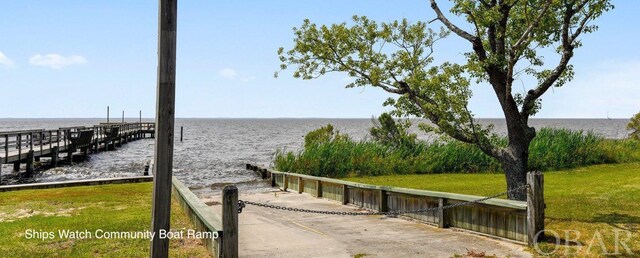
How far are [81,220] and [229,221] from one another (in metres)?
5.66

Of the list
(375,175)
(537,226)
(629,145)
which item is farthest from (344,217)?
(629,145)

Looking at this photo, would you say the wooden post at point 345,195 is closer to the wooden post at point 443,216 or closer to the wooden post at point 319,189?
the wooden post at point 319,189

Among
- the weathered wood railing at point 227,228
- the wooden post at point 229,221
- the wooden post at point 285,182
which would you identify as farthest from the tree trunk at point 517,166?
the wooden post at point 285,182

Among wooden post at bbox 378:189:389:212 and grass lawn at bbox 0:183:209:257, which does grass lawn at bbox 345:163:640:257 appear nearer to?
wooden post at bbox 378:189:389:212

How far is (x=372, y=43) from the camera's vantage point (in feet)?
44.8

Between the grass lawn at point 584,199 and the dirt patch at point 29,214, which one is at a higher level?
the grass lawn at point 584,199

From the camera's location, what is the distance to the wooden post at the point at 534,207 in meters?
8.44

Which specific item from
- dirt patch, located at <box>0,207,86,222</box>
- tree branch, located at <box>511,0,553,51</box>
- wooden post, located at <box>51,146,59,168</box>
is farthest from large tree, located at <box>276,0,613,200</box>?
wooden post, located at <box>51,146,59,168</box>

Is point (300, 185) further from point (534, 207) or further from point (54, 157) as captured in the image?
point (54, 157)

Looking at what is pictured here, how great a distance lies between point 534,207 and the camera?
27.8 feet

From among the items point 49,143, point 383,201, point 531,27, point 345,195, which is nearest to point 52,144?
point 49,143

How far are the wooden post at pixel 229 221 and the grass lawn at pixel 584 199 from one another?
5.04 m

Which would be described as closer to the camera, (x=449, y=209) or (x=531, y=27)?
(x=449, y=209)

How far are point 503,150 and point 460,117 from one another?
132 centimetres
